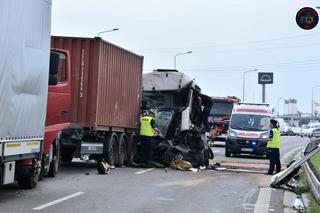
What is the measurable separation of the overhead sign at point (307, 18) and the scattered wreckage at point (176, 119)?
4.64 meters

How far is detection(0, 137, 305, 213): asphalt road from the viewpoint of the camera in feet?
33.1

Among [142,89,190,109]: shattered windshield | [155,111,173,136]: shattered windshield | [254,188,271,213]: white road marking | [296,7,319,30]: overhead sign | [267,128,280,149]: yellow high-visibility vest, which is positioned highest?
[296,7,319,30]: overhead sign

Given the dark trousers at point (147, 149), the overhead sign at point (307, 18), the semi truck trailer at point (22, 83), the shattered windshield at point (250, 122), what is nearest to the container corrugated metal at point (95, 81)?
the dark trousers at point (147, 149)

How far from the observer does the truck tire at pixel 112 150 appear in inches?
661

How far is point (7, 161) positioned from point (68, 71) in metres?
5.00

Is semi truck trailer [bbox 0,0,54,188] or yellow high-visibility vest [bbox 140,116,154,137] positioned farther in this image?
yellow high-visibility vest [bbox 140,116,154,137]

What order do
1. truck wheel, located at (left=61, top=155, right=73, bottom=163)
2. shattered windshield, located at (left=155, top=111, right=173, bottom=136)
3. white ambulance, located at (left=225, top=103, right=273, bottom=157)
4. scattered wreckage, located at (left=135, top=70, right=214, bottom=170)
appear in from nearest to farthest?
1. truck wheel, located at (left=61, top=155, right=73, bottom=163)
2. scattered wreckage, located at (left=135, top=70, right=214, bottom=170)
3. shattered windshield, located at (left=155, top=111, right=173, bottom=136)
4. white ambulance, located at (left=225, top=103, right=273, bottom=157)

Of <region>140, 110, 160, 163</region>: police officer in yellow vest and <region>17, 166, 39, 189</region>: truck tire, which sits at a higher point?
<region>140, 110, 160, 163</region>: police officer in yellow vest

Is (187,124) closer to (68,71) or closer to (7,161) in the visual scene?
(68,71)

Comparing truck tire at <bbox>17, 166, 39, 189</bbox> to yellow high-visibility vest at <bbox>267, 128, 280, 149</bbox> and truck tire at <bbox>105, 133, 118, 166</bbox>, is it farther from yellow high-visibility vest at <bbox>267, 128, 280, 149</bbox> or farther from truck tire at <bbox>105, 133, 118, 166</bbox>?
yellow high-visibility vest at <bbox>267, 128, 280, 149</bbox>

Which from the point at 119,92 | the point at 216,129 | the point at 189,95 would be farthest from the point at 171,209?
the point at 216,129

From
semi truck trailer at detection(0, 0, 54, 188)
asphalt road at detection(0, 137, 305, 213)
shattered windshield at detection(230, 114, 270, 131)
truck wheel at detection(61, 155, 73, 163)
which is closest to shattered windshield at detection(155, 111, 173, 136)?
asphalt road at detection(0, 137, 305, 213)

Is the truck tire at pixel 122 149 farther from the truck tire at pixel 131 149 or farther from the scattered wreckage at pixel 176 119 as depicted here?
the scattered wreckage at pixel 176 119

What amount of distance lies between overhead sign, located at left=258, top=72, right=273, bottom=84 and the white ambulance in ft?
157
